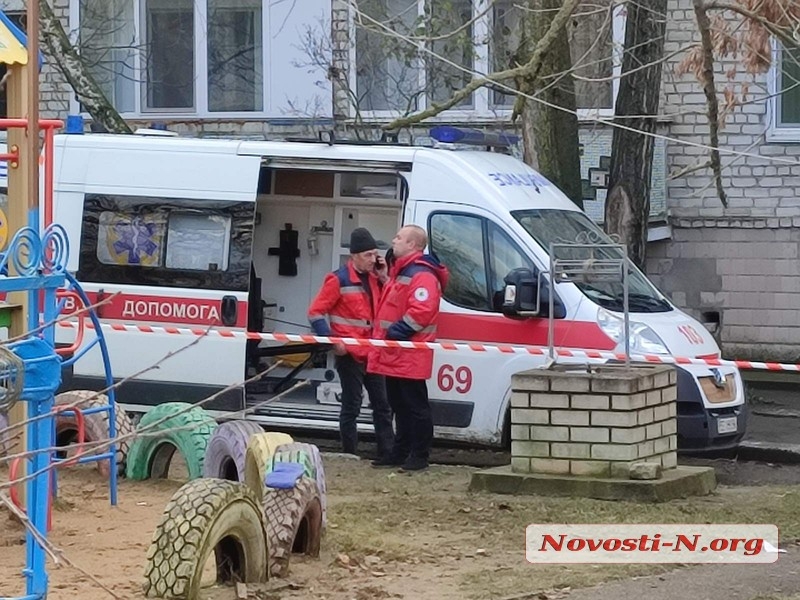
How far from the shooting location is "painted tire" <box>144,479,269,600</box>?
6.13 m

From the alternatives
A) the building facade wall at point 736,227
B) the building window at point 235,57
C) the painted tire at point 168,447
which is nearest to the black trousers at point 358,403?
the painted tire at point 168,447

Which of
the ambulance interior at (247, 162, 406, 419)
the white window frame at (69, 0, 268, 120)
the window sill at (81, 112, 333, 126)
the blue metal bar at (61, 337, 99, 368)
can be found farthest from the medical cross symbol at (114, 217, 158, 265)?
the white window frame at (69, 0, 268, 120)

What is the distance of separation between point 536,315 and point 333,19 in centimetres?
831

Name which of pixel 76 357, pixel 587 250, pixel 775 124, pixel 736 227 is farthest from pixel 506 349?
pixel 775 124

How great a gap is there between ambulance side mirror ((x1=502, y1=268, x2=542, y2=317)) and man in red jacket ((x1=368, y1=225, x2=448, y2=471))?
17.7 inches

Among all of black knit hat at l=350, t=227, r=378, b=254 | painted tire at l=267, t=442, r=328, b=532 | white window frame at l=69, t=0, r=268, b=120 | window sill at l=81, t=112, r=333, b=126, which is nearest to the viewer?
painted tire at l=267, t=442, r=328, b=532

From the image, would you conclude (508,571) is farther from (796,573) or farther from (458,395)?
(458,395)

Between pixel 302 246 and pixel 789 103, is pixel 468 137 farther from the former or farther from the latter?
pixel 789 103

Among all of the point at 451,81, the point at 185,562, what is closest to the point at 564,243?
the point at 185,562

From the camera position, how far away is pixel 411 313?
9953 mm

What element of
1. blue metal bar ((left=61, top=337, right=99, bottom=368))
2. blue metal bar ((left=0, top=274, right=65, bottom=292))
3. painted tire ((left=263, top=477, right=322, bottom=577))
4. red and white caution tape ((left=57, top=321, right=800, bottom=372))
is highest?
blue metal bar ((left=0, top=274, right=65, bottom=292))

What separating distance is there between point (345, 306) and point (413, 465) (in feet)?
4.19

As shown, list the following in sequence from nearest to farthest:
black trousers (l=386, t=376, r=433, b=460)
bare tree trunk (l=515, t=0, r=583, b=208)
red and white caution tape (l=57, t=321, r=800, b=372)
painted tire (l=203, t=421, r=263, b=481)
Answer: painted tire (l=203, t=421, r=263, b=481), red and white caution tape (l=57, t=321, r=800, b=372), black trousers (l=386, t=376, r=433, b=460), bare tree trunk (l=515, t=0, r=583, b=208)

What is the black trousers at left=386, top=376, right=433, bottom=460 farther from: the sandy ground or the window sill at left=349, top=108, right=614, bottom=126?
the window sill at left=349, top=108, right=614, bottom=126
